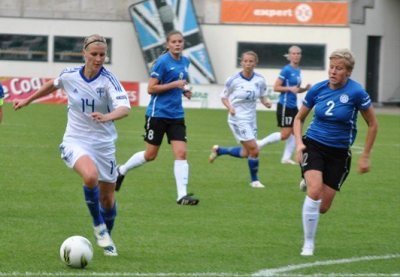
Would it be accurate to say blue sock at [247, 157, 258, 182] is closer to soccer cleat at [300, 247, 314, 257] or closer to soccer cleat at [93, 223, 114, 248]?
soccer cleat at [300, 247, 314, 257]

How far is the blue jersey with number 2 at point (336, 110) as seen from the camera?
33.6ft

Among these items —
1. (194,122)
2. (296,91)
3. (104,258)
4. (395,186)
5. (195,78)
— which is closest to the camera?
(104,258)

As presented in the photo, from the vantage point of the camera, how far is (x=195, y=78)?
44.7m

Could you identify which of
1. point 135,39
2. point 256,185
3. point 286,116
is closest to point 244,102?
point 256,185

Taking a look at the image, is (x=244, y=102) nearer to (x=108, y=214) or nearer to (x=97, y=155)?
(x=108, y=214)

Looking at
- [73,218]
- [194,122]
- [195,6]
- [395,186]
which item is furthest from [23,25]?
[73,218]

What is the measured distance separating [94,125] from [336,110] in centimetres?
217

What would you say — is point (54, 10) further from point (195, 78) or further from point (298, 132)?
point (298, 132)

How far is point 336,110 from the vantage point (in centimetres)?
1028

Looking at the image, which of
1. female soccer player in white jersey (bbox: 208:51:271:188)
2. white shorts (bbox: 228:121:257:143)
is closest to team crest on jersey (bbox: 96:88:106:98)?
female soccer player in white jersey (bbox: 208:51:271:188)

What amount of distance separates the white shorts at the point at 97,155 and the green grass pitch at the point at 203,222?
0.71 m

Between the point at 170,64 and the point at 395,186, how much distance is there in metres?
4.62

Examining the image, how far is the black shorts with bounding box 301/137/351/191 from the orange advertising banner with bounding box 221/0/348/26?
115 feet

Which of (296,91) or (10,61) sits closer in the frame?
(296,91)
